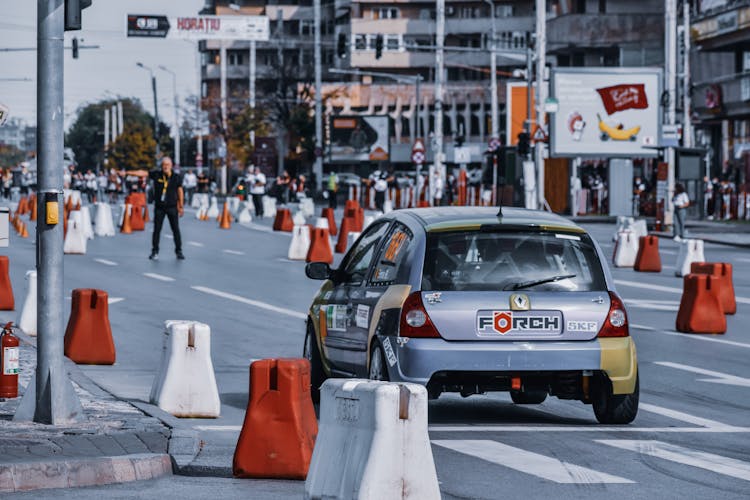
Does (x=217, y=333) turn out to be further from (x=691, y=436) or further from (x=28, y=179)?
(x=28, y=179)

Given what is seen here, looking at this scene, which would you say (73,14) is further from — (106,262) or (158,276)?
(106,262)

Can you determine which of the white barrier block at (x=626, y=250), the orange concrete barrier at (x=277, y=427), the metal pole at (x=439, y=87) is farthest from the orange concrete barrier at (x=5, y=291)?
the metal pole at (x=439, y=87)

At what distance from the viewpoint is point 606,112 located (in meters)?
61.4

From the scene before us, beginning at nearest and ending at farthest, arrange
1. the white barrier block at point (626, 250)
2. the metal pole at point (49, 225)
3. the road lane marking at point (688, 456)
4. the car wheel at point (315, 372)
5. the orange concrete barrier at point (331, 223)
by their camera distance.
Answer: the road lane marking at point (688, 456) → the metal pole at point (49, 225) → the car wheel at point (315, 372) → the white barrier block at point (626, 250) → the orange concrete barrier at point (331, 223)

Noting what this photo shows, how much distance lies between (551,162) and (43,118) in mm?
58138

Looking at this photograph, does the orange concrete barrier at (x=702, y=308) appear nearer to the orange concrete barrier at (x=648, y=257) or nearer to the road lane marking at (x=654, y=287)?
the road lane marking at (x=654, y=287)

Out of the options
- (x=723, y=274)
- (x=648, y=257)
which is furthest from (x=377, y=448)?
(x=648, y=257)

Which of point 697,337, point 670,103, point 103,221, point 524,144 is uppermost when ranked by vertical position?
point 670,103

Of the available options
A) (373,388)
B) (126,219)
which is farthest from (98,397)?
(126,219)

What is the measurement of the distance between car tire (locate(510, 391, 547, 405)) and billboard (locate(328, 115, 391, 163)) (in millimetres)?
90585

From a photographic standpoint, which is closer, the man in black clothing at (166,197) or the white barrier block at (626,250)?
the man in black clothing at (166,197)

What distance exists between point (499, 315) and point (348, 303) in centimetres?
142

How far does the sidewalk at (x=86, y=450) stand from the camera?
898 cm

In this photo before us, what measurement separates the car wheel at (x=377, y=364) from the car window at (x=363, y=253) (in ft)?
2.67
